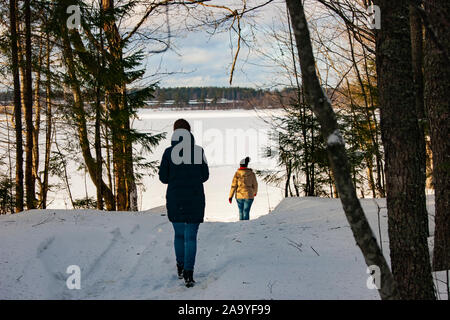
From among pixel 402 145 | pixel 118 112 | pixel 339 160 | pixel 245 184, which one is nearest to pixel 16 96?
pixel 118 112

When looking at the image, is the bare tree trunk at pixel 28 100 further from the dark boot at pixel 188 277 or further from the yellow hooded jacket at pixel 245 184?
the dark boot at pixel 188 277

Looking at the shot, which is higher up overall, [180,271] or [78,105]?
[78,105]

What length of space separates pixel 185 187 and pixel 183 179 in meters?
0.11

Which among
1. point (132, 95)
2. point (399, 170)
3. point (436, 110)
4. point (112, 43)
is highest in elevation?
point (112, 43)

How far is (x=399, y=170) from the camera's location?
2898mm

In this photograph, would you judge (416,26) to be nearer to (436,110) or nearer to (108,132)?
(436,110)

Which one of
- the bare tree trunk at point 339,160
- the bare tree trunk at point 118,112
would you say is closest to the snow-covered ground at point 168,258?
the bare tree trunk at point 339,160

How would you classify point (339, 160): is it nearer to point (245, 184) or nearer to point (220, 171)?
point (245, 184)

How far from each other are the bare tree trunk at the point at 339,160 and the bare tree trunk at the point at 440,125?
206cm

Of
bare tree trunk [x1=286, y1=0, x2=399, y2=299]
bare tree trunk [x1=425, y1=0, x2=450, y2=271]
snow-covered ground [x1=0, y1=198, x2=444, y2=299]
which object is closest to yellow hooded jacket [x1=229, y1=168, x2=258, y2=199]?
snow-covered ground [x1=0, y1=198, x2=444, y2=299]

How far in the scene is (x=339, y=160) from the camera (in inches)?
98.8
